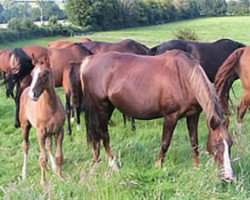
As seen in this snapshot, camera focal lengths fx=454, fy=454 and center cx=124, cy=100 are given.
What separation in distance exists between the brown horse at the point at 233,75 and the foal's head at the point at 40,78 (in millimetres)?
2928

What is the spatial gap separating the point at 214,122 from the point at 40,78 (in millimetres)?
1888

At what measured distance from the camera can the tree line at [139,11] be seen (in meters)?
42.5

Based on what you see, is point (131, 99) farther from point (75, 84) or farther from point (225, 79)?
point (225, 79)

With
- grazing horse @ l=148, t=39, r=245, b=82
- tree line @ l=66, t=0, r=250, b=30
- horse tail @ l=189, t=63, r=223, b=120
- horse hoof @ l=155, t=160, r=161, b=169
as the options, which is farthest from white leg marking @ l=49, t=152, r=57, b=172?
tree line @ l=66, t=0, r=250, b=30

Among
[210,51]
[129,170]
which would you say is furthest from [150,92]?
[210,51]

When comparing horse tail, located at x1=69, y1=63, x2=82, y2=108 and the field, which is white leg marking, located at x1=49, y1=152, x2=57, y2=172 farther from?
horse tail, located at x1=69, y1=63, x2=82, y2=108

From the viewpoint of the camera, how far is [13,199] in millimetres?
3604

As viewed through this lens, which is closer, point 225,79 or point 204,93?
point 204,93

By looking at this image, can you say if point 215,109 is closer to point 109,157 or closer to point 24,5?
point 109,157

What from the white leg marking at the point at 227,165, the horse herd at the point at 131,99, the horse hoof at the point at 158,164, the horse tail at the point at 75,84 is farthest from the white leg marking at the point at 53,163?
the white leg marking at the point at 227,165

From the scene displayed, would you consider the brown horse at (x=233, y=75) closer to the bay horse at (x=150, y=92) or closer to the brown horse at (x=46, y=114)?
the bay horse at (x=150, y=92)

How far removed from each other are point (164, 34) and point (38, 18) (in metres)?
16.7

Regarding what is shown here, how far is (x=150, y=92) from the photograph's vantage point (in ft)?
17.4

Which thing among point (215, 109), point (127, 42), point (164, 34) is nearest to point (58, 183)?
point (215, 109)
